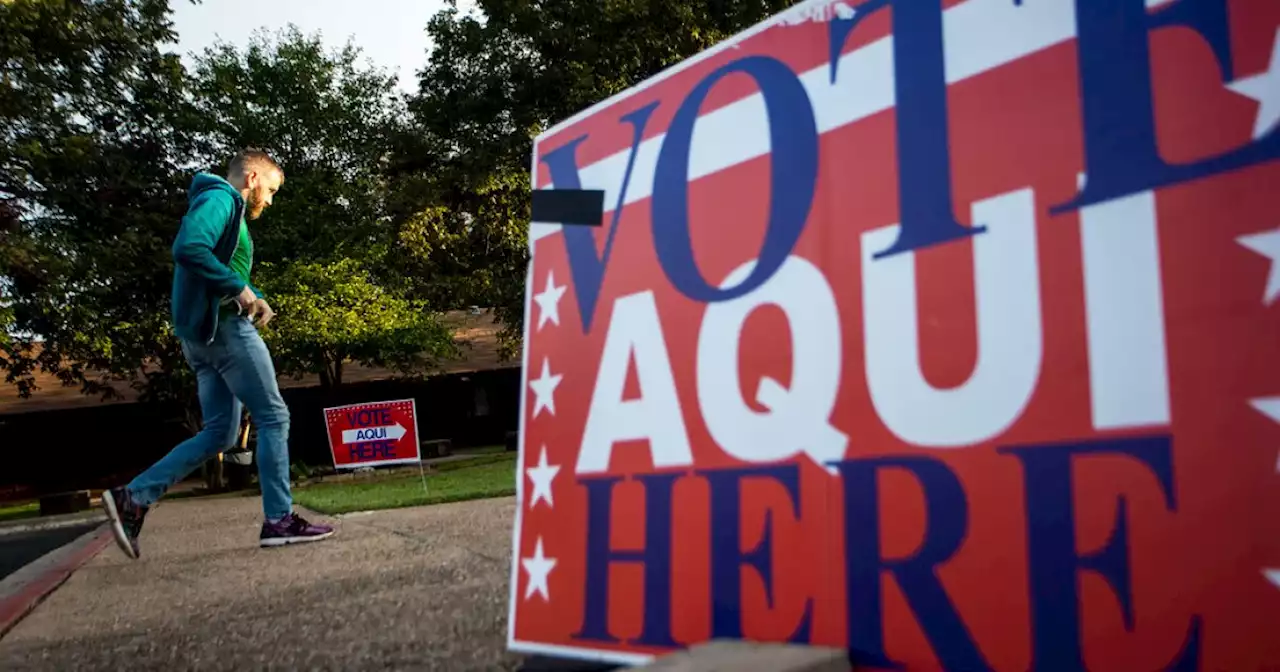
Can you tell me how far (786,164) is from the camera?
1.60 meters

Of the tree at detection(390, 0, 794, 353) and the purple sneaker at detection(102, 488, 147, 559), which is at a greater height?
the tree at detection(390, 0, 794, 353)

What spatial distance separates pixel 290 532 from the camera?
517 cm

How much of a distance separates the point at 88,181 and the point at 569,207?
57.6 ft

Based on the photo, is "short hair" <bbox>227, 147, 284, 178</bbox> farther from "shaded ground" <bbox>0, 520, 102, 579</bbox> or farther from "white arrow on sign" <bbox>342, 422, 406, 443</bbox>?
"white arrow on sign" <bbox>342, 422, 406, 443</bbox>

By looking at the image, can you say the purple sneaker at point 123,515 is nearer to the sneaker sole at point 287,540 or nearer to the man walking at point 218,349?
the man walking at point 218,349

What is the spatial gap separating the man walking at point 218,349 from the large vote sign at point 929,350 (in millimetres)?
3119

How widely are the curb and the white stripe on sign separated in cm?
291

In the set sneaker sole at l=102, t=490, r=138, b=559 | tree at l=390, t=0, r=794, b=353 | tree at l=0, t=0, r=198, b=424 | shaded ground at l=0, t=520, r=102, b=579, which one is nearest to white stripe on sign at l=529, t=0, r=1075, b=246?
sneaker sole at l=102, t=490, r=138, b=559

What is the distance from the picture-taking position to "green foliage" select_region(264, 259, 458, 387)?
2006 centimetres

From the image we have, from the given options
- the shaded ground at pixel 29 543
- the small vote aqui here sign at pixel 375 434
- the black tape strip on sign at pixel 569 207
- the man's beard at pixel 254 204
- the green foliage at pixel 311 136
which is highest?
the green foliage at pixel 311 136

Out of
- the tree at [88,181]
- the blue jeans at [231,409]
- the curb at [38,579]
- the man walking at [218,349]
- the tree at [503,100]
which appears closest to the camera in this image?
the curb at [38,579]

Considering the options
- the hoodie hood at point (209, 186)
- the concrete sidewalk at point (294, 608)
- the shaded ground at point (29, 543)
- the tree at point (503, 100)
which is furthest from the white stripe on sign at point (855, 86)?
the tree at point (503, 100)

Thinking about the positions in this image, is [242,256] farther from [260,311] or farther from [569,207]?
[569,207]

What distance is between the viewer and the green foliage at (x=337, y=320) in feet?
65.8
